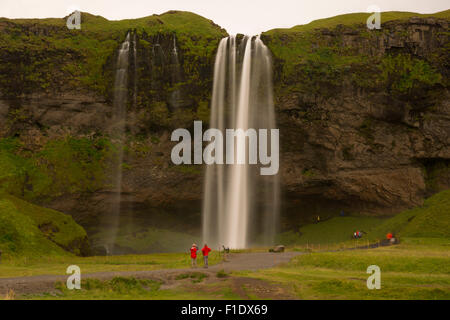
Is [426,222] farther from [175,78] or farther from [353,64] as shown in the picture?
[175,78]

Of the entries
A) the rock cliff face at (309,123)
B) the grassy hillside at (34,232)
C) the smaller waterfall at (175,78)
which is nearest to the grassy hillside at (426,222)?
the rock cliff face at (309,123)

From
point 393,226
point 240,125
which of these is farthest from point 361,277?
point 240,125

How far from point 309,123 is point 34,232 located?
3939cm

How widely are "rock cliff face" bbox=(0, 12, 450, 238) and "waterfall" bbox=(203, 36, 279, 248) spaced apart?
6.06 ft

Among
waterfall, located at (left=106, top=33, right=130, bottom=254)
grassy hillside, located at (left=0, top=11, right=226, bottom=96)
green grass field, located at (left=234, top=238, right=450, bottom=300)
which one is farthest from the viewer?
grassy hillside, located at (left=0, top=11, right=226, bottom=96)

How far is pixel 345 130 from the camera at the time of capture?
2456 inches

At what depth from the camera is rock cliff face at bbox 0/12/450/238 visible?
6100cm

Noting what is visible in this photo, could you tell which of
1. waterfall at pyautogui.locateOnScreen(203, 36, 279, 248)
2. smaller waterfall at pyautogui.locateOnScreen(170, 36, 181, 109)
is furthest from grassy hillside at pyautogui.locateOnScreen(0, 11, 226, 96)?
waterfall at pyautogui.locateOnScreen(203, 36, 279, 248)

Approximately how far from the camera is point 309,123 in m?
61.7

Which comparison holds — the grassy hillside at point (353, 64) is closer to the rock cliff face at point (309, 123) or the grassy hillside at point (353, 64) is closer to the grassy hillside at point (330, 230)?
the rock cliff face at point (309, 123)

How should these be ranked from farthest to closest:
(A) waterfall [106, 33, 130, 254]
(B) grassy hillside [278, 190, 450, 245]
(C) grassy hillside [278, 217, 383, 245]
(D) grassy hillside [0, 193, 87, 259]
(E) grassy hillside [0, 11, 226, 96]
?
(E) grassy hillside [0, 11, 226, 96]
(A) waterfall [106, 33, 130, 254]
(C) grassy hillside [278, 217, 383, 245]
(B) grassy hillside [278, 190, 450, 245]
(D) grassy hillside [0, 193, 87, 259]

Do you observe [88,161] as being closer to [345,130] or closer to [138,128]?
[138,128]

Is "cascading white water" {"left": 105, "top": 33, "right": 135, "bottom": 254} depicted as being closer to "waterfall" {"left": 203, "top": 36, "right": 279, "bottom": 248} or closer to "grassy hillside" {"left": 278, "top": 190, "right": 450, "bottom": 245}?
"waterfall" {"left": 203, "top": 36, "right": 279, "bottom": 248}
